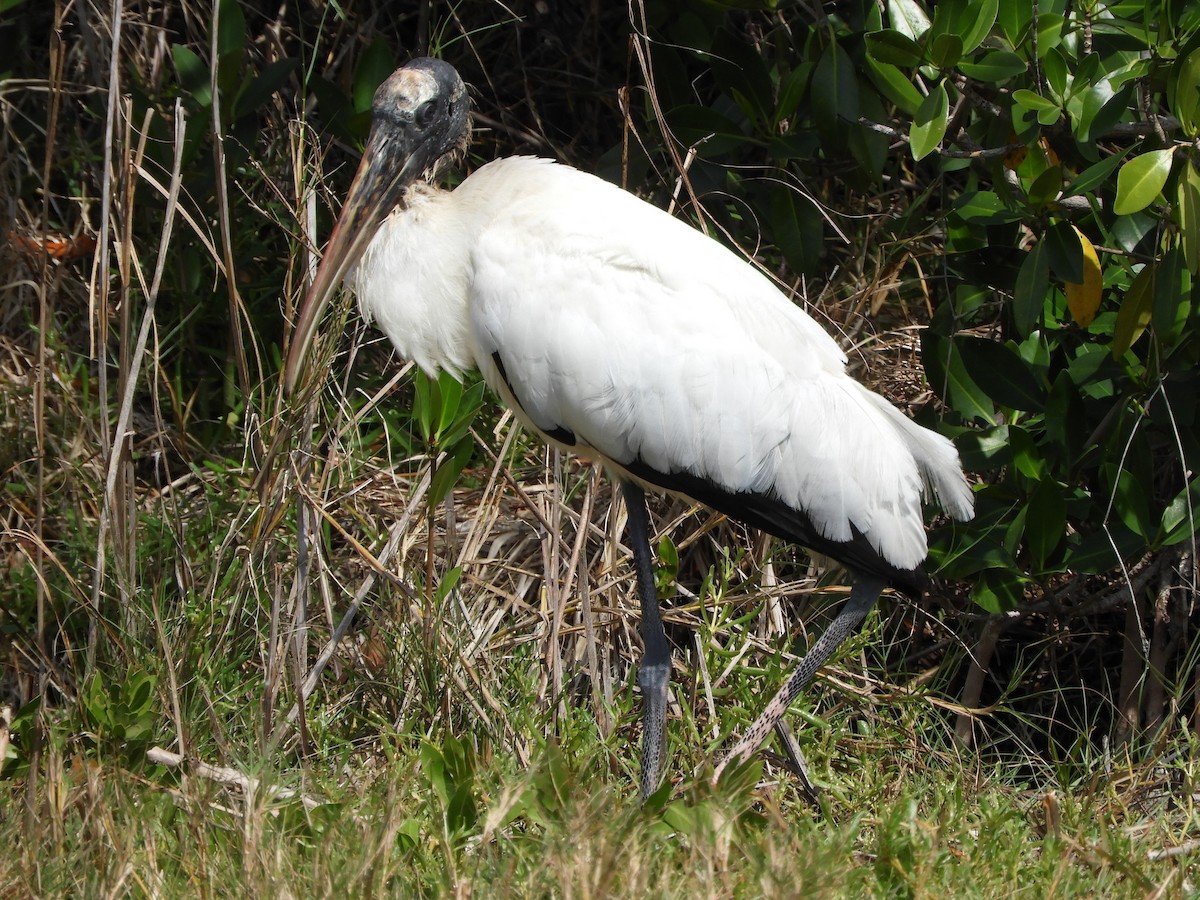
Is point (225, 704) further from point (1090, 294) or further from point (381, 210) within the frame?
point (1090, 294)

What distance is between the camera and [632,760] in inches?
128

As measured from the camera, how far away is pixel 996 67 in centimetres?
270

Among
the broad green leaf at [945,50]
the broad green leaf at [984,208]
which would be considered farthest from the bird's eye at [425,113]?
the broad green leaf at [984,208]

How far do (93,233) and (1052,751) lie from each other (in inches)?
114

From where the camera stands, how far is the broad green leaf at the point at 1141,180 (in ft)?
8.32

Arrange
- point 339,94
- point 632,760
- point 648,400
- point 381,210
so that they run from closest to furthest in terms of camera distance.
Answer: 1. point 648,400
2. point 381,210
3. point 632,760
4. point 339,94

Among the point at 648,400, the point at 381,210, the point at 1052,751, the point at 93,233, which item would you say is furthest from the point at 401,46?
the point at 1052,751

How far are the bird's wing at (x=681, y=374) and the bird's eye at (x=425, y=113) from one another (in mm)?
293

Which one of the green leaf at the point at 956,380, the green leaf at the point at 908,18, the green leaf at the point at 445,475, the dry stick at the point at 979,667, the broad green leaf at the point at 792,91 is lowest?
the dry stick at the point at 979,667

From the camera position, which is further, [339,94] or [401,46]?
[401,46]

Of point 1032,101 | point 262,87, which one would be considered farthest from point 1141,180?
point 262,87

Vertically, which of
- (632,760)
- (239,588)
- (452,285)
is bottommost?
(632,760)

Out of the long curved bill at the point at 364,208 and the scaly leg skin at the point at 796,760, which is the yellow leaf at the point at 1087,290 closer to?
the scaly leg skin at the point at 796,760

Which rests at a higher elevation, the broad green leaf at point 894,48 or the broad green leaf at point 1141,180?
the broad green leaf at point 894,48
